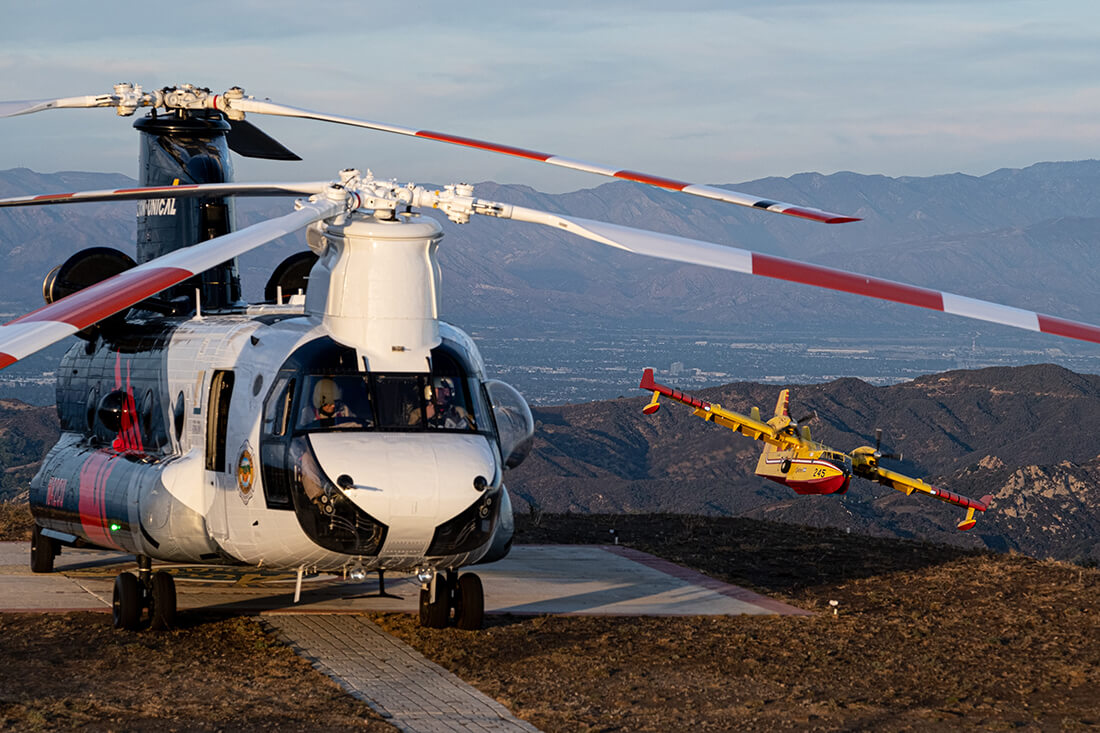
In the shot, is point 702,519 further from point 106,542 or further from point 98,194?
point 98,194

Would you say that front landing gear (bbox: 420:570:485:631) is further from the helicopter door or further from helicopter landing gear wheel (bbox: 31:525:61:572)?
helicopter landing gear wheel (bbox: 31:525:61:572)

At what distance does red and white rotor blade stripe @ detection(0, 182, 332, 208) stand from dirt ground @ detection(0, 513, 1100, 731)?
4.36m

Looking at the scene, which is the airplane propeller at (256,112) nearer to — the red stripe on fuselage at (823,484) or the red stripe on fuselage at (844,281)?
the red stripe on fuselage at (844,281)

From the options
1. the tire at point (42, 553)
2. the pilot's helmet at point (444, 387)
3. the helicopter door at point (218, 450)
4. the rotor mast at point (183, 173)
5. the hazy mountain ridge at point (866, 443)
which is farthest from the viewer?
the hazy mountain ridge at point (866, 443)

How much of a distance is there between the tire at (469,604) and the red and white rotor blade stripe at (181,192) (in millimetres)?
4306

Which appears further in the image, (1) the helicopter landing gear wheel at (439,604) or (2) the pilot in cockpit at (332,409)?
(1) the helicopter landing gear wheel at (439,604)

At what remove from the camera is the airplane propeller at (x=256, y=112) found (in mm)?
13070

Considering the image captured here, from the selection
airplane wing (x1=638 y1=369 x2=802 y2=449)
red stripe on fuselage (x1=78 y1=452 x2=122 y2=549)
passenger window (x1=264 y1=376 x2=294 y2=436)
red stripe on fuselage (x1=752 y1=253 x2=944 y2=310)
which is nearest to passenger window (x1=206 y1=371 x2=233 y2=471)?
passenger window (x1=264 y1=376 x2=294 y2=436)

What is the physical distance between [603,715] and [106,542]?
6376mm

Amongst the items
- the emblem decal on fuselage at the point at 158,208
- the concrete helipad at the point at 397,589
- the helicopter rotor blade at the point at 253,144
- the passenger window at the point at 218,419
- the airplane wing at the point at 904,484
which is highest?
the helicopter rotor blade at the point at 253,144

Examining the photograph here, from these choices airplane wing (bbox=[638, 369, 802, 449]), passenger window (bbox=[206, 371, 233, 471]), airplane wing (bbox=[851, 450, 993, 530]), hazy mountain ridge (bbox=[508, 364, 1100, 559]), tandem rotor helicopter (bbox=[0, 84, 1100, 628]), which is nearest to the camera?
tandem rotor helicopter (bbox=[0, 84, 1100, 628])

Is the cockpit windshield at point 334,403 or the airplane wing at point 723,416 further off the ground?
the cockpit windshield at point 334,403

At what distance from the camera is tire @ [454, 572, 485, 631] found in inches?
575

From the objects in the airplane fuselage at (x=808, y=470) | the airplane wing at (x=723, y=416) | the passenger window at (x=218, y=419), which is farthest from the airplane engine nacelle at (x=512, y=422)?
the airplane fuselage at (x=808, y=470)
